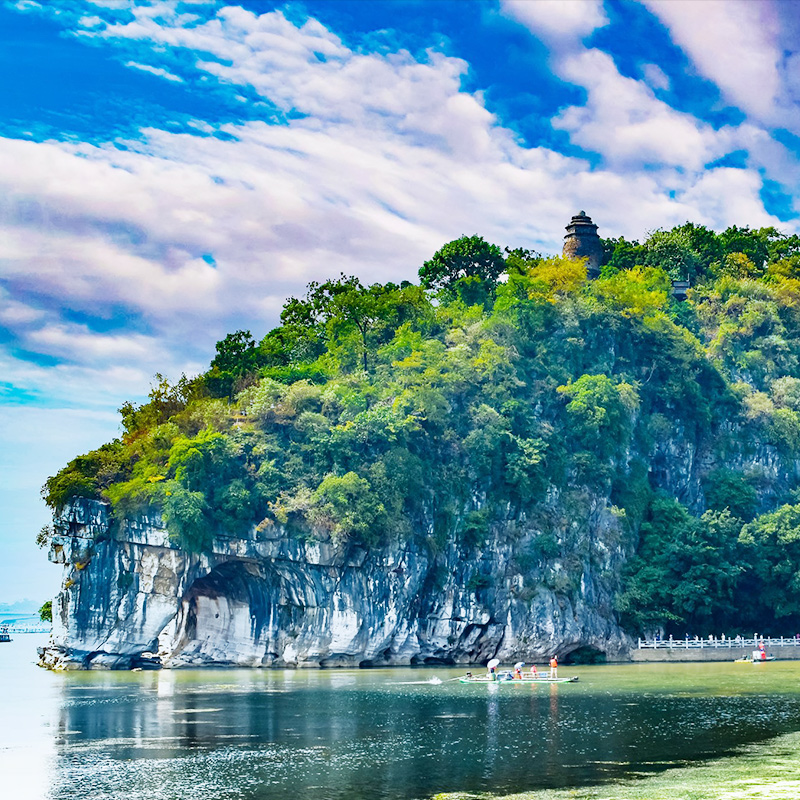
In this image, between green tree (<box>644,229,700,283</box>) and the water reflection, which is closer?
the water reflection

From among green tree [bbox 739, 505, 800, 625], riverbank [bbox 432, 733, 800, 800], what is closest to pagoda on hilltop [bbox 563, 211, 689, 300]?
green tree [bbox 739, 505, 800, 625]

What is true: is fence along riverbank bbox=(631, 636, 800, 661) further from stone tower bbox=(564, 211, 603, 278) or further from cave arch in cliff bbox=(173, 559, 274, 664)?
stone tower bbox=(564, 211, 603, 278)

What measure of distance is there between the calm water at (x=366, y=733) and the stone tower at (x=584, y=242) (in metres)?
38.1

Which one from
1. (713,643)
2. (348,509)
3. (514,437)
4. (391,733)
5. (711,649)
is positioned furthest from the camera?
(514,437)

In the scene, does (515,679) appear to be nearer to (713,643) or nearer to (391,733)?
(391,733)

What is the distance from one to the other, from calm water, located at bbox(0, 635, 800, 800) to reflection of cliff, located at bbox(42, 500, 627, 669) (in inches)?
378

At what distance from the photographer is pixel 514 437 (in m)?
55.4

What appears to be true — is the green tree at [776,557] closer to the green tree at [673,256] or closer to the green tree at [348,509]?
the green tree at [348,509]

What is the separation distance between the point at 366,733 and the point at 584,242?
53743mm

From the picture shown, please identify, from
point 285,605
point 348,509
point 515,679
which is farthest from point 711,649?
point 285,605

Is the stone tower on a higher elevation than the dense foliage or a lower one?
higher

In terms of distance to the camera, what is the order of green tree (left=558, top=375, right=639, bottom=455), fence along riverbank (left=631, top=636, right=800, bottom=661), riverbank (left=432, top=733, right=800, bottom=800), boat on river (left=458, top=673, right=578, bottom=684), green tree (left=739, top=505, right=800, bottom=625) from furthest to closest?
green tree (left=558, top=375, right=639, bottom=455)
green tree (left=739, top=505, right=800, bottom=625)
fence along riverbank (left=631, top=636, right=800, bottom=661)
boat on river (left=458, top=673, right=578, bottom=684)
riverbank (left=432, top=733, right=800, bottom=800)

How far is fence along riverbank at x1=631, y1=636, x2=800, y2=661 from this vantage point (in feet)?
174

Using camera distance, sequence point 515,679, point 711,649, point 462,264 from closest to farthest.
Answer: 1. point 515,679
2. point 711,649
3. point 462,264
